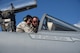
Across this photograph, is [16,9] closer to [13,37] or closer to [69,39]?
[13,37]

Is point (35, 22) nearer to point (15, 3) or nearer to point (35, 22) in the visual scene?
point (35, 22)

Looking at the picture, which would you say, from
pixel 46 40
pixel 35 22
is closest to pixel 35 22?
pixel 35 22

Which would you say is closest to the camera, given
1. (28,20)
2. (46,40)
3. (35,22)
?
(46,40)

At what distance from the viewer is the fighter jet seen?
561 cm

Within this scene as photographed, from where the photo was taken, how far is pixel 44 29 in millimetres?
6125

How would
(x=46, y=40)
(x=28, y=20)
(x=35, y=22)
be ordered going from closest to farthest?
(x=46, y=40) < (x=35, y=22) < (x=28, y=20)

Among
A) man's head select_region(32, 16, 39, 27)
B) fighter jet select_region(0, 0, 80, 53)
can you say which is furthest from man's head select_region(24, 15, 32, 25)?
fighter jet select_region(0, 0, 80, 53)

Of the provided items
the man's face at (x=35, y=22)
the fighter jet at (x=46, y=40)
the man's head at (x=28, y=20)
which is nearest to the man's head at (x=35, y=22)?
the man's face at (x=35, y=22)

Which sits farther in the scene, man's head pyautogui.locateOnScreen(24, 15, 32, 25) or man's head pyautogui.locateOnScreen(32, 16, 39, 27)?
man's head pyautogui.locateOnScreen(24, 15, 32, 25)

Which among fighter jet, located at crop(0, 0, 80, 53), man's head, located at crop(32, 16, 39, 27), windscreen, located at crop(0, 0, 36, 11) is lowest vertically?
fighter jet, located at crop(0, 0, 80, 53)

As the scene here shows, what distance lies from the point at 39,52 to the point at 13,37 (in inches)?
27.6

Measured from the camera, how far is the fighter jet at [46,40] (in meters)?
5.61

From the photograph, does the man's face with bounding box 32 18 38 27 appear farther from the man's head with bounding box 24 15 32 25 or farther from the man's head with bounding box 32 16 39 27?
the man's head with bounding box 24 15 32 25

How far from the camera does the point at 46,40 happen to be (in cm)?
575
